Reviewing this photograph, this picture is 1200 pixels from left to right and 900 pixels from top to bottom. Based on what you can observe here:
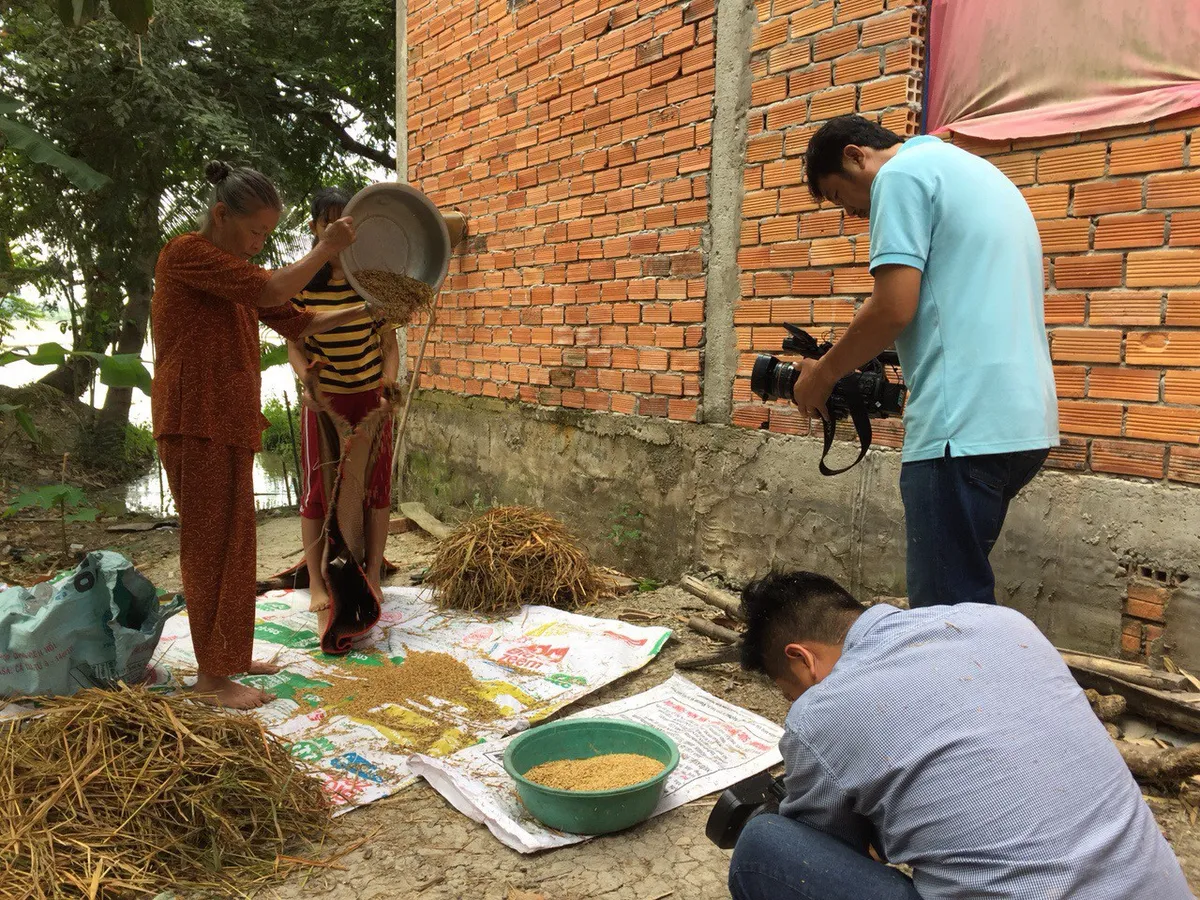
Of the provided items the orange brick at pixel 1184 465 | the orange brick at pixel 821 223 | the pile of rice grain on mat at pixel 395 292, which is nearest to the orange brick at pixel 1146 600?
the orange brick at pixel 1184 465

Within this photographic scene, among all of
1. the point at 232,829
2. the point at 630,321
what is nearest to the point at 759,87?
the point at 630,321

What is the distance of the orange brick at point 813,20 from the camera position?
10.4 feet

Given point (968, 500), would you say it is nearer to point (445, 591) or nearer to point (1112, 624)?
point (1112, 624)

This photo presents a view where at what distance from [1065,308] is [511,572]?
240 cm

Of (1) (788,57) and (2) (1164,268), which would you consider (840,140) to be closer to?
(2) (1164,268)

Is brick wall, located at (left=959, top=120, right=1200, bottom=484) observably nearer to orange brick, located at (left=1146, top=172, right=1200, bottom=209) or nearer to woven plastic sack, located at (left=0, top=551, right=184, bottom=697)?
orange brick, located at (left=1146, top=172, right=1200, bottom=209)

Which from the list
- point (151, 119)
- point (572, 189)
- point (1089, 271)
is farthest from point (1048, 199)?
point (151, 119)

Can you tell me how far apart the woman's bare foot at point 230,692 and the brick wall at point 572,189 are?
2064 mm

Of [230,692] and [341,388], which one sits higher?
[341,388]

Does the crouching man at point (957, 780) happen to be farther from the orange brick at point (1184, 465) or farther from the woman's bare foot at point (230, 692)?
the woman's bare foot at point (230, 692)

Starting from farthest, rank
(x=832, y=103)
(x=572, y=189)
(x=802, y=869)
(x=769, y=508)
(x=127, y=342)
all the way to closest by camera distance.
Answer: (x=127, y=342) → (x=572, y=189) → (x=769, y=508) → (x=832, y=103) → (x=802, y=869)

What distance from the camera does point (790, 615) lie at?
152 cm

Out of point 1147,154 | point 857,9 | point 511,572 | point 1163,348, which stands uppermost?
point 857,9

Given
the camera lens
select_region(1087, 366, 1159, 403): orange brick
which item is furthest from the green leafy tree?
select_region(1087, 366, 1159, 403): orange brick
